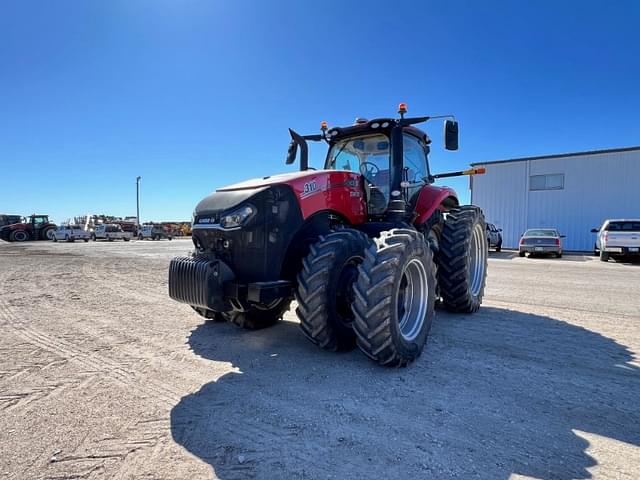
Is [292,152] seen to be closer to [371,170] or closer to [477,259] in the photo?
[371,170]

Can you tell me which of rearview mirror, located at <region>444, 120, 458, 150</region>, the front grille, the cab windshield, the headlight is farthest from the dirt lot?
rearview mirror, located at <region>444, 120, 458, 150</region>

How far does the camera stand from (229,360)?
3609 mm

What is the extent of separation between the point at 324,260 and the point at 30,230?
3911cm

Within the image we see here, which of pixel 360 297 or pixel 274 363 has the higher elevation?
pixel 360 297

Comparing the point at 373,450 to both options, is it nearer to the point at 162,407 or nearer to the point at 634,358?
the point at 162,407

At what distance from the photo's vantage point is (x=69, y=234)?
3325 cm

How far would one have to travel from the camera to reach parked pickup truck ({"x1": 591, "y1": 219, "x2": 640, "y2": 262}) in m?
13.5

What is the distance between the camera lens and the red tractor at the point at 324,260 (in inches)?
125

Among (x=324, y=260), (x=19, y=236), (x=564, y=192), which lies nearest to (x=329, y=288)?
(x=324, y=260)

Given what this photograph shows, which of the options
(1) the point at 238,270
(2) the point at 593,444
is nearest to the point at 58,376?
(1) the point at 238,270

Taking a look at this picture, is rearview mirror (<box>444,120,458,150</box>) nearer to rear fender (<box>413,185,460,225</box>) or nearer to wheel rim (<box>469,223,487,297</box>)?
rear fender (<box>413,185,460,225</box>)

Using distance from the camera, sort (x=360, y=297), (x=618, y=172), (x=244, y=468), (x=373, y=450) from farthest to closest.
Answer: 1. (x=618, y=172)
2. (x=360, y=297)
3. (x=373, y=450)
4. (x=244, y=468)

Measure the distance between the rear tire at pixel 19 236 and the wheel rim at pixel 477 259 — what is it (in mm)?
38294

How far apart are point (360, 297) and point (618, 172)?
23.7m
